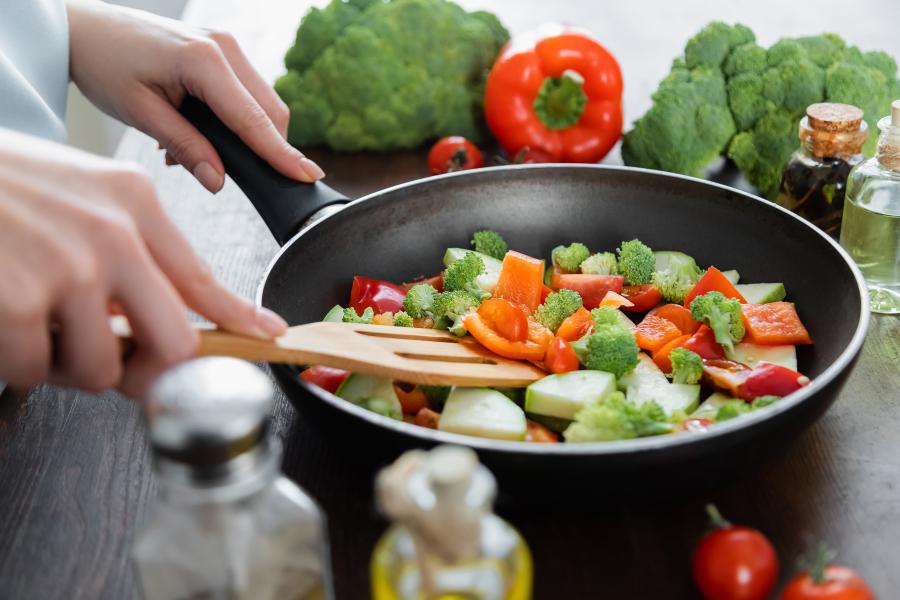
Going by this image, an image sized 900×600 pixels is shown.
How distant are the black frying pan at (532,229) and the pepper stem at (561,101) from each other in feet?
1.99

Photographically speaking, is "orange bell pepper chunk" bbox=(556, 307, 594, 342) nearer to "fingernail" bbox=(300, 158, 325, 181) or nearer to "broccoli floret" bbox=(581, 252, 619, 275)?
"broccoli floret" bbox=(581, 252, 619, 275)

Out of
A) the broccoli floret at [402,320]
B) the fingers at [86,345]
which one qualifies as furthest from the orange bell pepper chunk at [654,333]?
the fingers at [86,345]

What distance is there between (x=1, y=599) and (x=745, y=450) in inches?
35.2

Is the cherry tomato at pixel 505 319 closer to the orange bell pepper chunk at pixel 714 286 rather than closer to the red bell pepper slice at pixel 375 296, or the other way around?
the red bell pepper slice at pixel 375 296

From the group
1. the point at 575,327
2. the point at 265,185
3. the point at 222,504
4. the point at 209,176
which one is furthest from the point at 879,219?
the point at 222,504

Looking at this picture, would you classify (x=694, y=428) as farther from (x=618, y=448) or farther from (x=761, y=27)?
(x=761, y=27)

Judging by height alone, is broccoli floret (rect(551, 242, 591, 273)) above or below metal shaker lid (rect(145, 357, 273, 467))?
below

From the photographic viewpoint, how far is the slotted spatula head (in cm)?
111

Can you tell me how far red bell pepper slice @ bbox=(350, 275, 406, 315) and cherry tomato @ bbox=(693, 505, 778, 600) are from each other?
744 millimetres

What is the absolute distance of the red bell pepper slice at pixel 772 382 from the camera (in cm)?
135

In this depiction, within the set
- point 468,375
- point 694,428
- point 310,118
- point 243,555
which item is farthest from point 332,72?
point 243,555

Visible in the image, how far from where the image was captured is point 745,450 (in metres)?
1.07

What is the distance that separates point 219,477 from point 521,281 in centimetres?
99

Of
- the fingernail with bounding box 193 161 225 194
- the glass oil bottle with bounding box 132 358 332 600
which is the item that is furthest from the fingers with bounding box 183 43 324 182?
the glass oil bottle with bounding box 132 358 332 600
